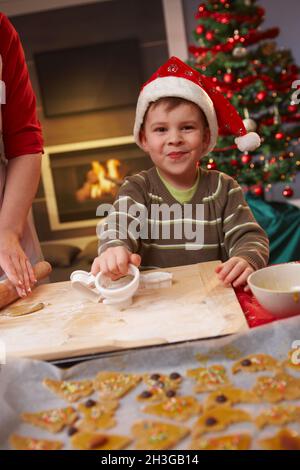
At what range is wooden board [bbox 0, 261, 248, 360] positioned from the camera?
87cm

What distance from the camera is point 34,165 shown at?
1.39 metres

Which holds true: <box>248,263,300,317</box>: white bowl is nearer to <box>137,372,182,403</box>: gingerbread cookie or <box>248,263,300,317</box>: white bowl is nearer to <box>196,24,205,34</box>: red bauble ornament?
<box>137,372,182,403</box>: gingerbread cookie

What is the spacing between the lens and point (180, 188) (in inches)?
57.0

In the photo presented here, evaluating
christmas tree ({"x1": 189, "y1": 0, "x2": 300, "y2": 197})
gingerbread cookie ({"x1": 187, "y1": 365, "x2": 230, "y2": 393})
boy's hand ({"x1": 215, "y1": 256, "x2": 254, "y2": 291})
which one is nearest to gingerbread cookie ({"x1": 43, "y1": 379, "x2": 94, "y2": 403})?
A: gingerbread cookie ({"x1": 187, "y1": 365, "x2": 230, "y2": 393})

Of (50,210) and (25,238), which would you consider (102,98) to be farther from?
(25,238)

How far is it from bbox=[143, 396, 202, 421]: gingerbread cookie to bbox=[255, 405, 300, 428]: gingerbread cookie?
0.29 ft

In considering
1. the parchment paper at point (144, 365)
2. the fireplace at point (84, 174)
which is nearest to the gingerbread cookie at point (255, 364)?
the parchment paper at point (144, 365)

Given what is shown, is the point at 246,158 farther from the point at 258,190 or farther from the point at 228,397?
the point at 228,397

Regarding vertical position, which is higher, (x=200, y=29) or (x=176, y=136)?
(x=200, y=29)

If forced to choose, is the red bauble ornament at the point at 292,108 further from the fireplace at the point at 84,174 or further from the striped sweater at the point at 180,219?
the striped sweater at the point at 180,219

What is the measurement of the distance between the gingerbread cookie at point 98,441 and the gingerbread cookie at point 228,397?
0.44ft

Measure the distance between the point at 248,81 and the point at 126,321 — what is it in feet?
8.87

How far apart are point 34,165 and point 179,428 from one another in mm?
891

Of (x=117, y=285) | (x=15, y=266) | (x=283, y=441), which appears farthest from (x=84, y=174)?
(x=283, y=441)
